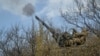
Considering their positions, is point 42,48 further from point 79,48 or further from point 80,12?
point 80,12

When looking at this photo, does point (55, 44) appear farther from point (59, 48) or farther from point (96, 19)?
point (96, 19)

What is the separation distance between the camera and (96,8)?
89.5ft

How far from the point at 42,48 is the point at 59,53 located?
2.66 ft

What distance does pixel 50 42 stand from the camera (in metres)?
14.9

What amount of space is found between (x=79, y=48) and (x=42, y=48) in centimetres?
171

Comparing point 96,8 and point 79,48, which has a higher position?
point 96,8

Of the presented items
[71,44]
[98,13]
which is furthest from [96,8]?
[71,44]

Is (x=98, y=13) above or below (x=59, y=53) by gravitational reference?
above

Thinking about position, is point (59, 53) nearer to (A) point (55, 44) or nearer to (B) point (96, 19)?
(A) point (55, 44)

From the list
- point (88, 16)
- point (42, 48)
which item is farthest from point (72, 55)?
point (88, 16)

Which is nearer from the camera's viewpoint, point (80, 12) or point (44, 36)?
point (44, 36)

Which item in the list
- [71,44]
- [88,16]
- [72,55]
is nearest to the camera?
[72,55]

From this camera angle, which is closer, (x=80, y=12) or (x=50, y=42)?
(x=50, y=42)

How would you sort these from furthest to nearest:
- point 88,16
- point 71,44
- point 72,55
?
1. point 88,16
2. point 71,44
3. point 72,55
